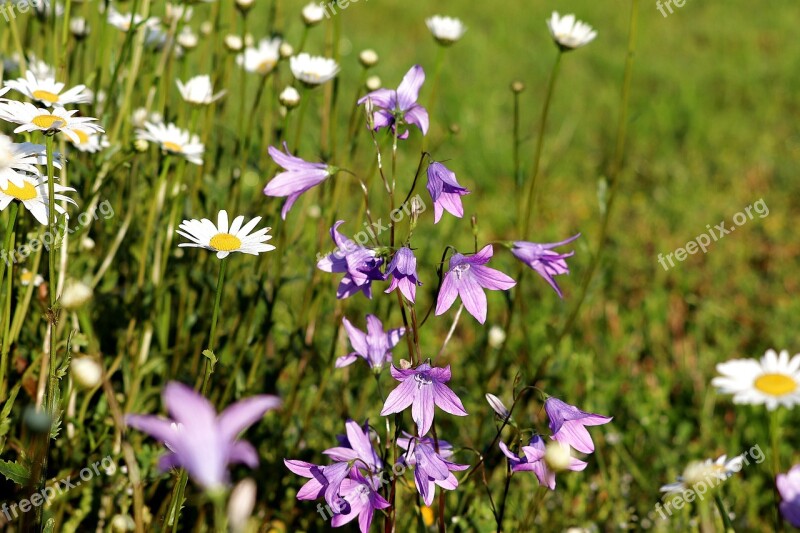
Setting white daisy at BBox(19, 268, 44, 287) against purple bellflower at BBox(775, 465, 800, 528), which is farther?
white daisy at BBox(19, 268, 44, 287)

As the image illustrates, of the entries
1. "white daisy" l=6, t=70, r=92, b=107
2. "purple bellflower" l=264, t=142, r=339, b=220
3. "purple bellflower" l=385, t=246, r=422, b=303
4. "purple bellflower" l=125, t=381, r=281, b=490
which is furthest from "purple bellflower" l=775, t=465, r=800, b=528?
"white daisy" l=6, t=70, r=92, b=107

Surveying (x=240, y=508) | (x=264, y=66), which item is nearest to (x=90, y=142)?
(x=264, y=66)

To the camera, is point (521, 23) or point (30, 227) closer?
point (30, 227)

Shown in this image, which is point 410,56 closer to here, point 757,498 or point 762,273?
point 762,273

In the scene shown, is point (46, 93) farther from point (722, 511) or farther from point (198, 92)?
point (722, 511)

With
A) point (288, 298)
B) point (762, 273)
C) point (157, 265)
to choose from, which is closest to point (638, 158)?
point (762, 273)

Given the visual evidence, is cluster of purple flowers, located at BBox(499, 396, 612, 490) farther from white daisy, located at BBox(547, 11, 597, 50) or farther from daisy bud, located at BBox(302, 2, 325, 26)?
daisy bud, located at BBox(302, 2, 325, 26)
